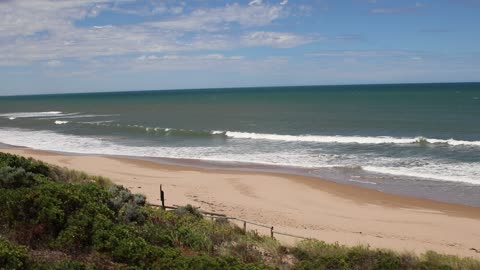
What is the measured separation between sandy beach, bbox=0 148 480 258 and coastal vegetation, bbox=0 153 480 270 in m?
3.34

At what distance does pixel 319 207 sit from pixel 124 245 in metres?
12.6

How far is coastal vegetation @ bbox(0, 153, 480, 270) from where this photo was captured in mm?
8477

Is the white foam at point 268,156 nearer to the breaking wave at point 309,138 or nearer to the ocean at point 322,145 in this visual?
the ocean at point 322,145

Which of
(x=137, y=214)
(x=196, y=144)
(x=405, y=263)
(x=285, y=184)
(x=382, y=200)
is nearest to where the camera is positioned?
(x=405, y=263)

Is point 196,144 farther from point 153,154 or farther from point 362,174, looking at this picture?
point 362,174

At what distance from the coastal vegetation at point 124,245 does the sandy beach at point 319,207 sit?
11.0 ft

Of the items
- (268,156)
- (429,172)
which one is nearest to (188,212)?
(429,172)

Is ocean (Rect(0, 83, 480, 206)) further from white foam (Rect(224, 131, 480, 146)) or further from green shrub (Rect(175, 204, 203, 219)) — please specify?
green shrub (Rect(175, 204, 203, 219))

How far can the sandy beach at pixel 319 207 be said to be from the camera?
1614cm

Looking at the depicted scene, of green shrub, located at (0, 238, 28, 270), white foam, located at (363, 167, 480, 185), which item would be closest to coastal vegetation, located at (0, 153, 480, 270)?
green shrub, located at (0, 238, 28, 270)

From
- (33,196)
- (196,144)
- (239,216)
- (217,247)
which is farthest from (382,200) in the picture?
(196,144)

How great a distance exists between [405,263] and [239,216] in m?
9.38

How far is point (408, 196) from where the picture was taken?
21.6 metres

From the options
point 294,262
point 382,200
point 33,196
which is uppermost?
point 33,196
